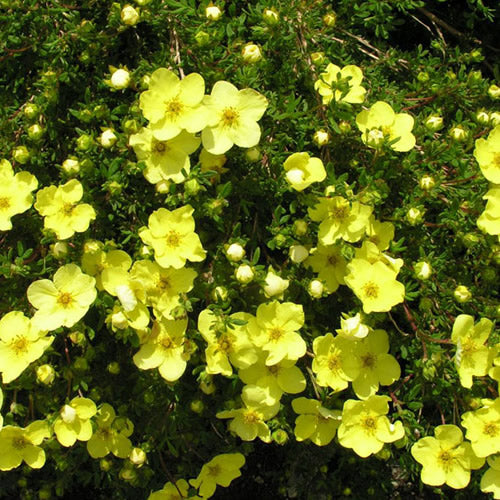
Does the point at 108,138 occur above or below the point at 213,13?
below

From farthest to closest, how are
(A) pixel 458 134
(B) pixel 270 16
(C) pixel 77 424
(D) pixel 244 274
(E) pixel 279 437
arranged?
1. (A) pixel 458 134
2. (B) pixel 270 16
3. (E) pixel 279 437
4. (C) pixel 77 424
5. (D) pixel 244 274

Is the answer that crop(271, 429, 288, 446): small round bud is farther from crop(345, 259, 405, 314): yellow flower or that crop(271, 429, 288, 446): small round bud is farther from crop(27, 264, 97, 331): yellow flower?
crop(27, 264, 97, 331): yellow flower

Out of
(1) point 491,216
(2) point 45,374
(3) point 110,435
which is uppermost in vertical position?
(1) point 491,216

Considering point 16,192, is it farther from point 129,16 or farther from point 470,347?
point 470,347

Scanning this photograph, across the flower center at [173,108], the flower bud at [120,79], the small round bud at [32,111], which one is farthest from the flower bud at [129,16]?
the small round bud at [32,111]

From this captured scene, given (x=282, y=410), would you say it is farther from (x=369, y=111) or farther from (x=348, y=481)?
(x=369, y=111)

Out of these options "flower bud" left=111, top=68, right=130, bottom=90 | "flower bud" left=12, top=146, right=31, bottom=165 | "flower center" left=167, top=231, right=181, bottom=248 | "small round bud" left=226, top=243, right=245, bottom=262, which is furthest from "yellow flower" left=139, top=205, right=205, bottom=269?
"flower bud" left=12, top=146, right=31, bottom=165

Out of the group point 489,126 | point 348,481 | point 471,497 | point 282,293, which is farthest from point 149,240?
point 471,497

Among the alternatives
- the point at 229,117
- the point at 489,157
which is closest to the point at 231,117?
the point at 229,117
